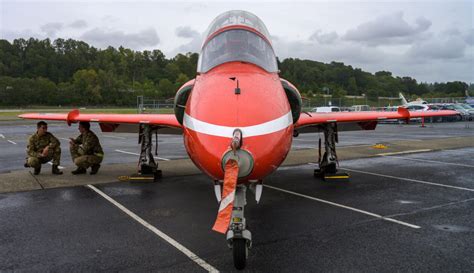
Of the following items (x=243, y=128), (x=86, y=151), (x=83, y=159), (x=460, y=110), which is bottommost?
(x=83, y=159)

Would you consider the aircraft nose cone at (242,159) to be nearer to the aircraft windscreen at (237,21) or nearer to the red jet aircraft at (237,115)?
the red jet aircraft at (237,115)

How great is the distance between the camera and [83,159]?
399 inches

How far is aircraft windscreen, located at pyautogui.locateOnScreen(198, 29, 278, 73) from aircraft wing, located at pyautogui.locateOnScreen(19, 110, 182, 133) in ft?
7.94

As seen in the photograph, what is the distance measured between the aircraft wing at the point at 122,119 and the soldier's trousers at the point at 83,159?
763 mm

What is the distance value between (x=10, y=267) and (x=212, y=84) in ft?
10.6

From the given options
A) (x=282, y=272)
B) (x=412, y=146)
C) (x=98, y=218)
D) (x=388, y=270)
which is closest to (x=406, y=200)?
(x=388, y=270)

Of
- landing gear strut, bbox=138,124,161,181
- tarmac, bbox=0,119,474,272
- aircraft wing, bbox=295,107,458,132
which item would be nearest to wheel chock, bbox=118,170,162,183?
landing gear strut, bbox=138,124,161,181

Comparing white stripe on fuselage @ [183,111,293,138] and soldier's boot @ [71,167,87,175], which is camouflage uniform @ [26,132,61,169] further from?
white stripe on fuselage @ [183,111,293,138]

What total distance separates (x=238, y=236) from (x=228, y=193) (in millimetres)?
499

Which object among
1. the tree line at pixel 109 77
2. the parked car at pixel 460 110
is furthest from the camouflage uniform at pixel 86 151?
the tree line at pixel 109 77

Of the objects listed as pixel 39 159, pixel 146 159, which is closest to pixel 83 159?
pixel 39 159

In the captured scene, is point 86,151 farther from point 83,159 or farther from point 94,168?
point 94,168

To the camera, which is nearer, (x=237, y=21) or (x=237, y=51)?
(x=237, y=51)

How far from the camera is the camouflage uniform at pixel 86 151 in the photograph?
10117 millimetres
